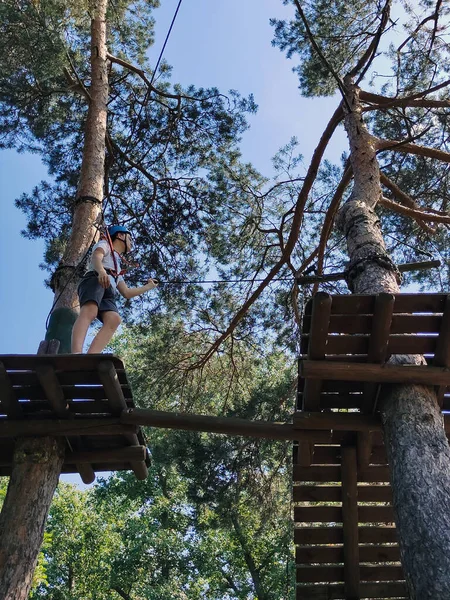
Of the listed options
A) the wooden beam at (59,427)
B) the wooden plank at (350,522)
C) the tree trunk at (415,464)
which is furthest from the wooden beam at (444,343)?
the wooden beam at (59,427)

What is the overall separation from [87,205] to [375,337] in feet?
9.68

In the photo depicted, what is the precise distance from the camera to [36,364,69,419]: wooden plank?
3055 mm

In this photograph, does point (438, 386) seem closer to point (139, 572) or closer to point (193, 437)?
point (193, 437)

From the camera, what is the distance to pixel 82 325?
3.61 m

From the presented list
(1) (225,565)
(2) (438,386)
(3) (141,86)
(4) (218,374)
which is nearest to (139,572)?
(1) (225,565)

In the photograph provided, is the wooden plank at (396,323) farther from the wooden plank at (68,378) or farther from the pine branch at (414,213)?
the pine branch at (414,213)

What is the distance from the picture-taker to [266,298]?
7.95m

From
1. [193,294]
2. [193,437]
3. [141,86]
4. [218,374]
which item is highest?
[141,86]

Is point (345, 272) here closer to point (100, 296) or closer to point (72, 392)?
point (100, 296)

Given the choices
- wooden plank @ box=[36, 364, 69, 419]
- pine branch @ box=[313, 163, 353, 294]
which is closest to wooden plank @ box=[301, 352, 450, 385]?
wooden plank @ box=[36, 364, 69, 419]

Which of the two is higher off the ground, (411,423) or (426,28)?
(426,28)

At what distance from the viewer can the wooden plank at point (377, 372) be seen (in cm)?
310

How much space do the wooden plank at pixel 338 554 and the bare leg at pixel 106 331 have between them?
213 cm

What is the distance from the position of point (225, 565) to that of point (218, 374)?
9.58 meters
